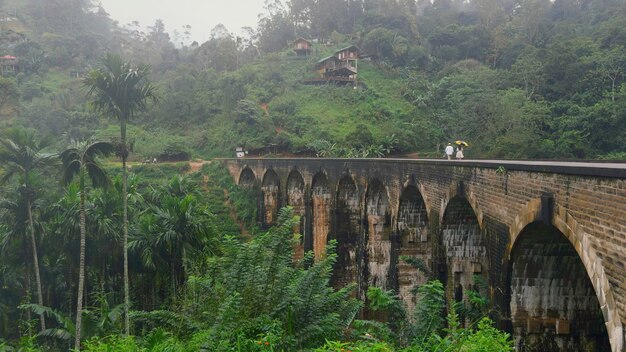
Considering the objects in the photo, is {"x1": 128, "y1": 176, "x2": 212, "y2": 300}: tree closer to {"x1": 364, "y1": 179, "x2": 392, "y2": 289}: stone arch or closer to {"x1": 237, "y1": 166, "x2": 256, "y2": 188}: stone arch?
{"x1": 364, "y1": 179, "x2": 392, "y2": 289}: stone arch

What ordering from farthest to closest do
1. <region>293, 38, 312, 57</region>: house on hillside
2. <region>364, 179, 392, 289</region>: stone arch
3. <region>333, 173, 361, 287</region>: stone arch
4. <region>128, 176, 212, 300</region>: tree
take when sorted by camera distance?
<region>293, 38, 312, 57</region>: house on hillside < <region>333, 173, 361, 287</region>: stone arch < <region>364, 179, 392, 289</region>: stone arch < <region>128, 176, 212, 300</region>: tree

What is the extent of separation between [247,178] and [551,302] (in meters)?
29.8

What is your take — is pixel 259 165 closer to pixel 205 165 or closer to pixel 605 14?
pixel 205 165

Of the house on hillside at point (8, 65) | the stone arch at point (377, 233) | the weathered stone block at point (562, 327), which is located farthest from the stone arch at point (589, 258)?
the house on hillside at point (8, 65)

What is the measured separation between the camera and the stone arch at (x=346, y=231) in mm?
21016

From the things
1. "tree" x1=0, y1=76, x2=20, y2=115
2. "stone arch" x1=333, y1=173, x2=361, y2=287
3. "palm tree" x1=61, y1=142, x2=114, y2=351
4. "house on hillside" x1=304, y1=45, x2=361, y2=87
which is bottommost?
"stone arch" x1=333, y1=173, x2=361, y2=287

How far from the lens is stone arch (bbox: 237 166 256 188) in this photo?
35.4m

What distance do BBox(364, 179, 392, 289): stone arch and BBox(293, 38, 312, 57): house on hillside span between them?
5022 centimetres

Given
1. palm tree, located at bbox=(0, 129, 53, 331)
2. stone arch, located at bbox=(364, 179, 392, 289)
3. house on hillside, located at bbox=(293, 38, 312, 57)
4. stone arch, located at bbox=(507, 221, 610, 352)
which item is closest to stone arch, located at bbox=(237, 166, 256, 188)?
stone arch, located at bbox=(364, 179, 392, 289)

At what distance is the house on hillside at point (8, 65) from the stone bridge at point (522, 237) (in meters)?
62.2

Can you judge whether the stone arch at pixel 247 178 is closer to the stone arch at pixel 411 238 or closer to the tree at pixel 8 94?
the stone arch at pixel 411 238

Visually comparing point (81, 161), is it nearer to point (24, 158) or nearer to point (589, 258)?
point (24, 158)

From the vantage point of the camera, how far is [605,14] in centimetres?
4981

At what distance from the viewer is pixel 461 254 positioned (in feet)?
40.7
